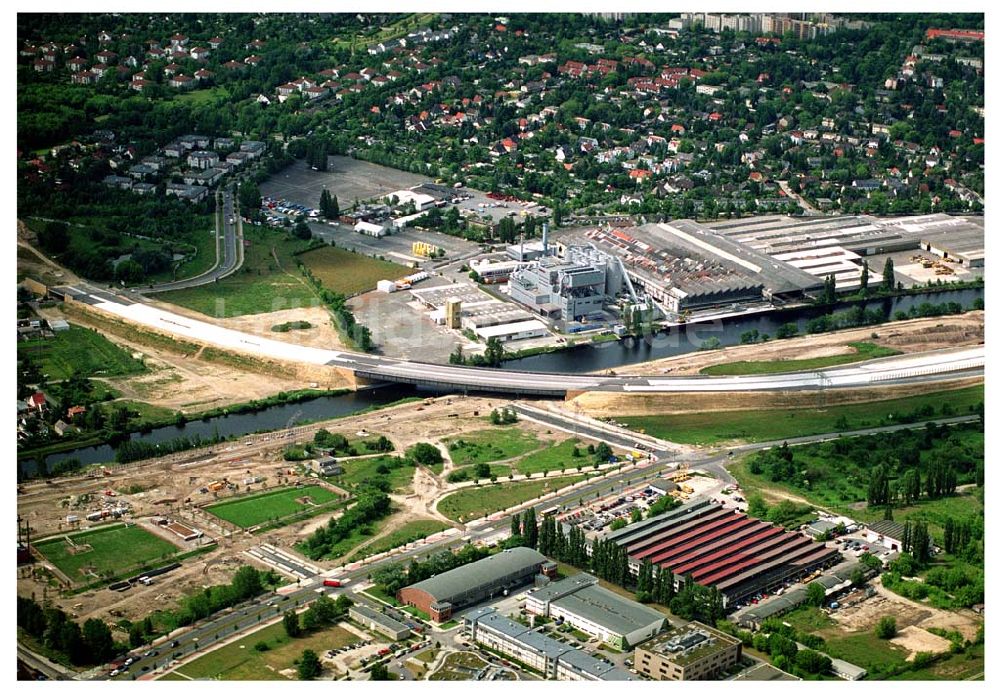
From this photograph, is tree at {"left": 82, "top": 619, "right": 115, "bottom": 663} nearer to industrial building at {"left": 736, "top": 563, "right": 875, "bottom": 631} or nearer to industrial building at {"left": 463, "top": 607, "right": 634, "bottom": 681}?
industrial building at {"left": 463, "top": 607, "right": 634, "bottom": 681}

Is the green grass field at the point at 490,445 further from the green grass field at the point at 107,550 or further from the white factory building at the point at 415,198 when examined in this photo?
the white factory building at the point at 415,198

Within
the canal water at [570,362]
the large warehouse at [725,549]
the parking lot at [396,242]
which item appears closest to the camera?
the large warehouse at [725,549]

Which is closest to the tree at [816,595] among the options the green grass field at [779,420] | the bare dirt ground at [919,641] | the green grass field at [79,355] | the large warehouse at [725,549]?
the large warehouse at [725,549]

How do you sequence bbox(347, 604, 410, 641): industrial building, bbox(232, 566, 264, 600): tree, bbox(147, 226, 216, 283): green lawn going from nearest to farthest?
bbox(347, 604, 410, 641): industrial building
bbox(232, 566, 264, 600): tree
bbox(147, 226, 216, 283): green lawn

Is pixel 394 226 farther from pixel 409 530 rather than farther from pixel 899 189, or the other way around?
pixel 409 530

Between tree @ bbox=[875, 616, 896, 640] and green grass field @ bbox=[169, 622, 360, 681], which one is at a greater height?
green grass field @ bbox=[169, 622, 360, 681]

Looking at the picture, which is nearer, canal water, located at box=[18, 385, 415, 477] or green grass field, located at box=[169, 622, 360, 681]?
green grass field, located at box=[169, 622, 360, 681]

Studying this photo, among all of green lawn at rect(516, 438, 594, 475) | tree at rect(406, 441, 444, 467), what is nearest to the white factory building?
green lawn at rect(516, 438, 594, 475)
